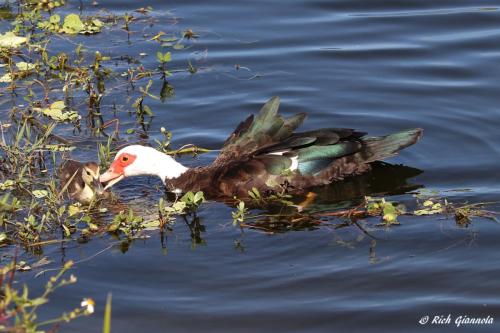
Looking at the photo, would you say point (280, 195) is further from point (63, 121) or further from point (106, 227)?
point (63, 121)

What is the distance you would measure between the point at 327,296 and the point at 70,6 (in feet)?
23.5

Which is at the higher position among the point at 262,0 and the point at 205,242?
the point at 262,0

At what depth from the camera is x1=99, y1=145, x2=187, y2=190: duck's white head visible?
356 inches

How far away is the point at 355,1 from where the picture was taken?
1384 centimetres

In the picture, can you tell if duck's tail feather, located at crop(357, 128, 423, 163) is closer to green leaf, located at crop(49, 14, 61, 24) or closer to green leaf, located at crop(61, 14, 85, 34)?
green leaf, located at crop(61, 14, 85, 34)

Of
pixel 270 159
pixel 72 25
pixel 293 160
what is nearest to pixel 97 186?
pixel 270 159

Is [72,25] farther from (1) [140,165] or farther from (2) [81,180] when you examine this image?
(2) [81,180]

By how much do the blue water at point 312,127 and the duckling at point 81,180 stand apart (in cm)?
37

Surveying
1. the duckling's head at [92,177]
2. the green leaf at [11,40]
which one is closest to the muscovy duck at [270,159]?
the duckling's head at [92,177]

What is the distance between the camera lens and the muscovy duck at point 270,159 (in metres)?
8.88

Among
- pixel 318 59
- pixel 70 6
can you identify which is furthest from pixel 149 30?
pixel 318 59

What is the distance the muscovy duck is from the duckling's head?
165 mm

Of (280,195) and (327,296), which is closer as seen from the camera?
(327,296)

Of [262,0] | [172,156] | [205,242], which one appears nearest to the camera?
[205,242]
